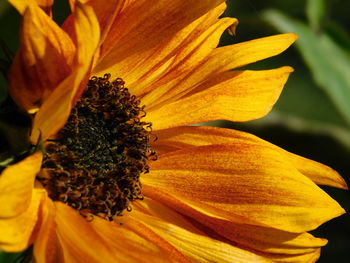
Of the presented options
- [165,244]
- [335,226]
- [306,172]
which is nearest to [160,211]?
[165,244]

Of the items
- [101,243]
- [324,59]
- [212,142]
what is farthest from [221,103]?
[324,59]

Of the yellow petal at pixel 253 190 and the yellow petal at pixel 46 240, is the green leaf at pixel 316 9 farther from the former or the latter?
the yellow petal at pixel 46 240

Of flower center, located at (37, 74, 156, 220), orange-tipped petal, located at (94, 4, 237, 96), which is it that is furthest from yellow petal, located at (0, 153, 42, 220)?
orange-tipped petal, located at (94, 4, 237, 96)

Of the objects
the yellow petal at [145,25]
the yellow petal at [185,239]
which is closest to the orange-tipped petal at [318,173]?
the yellow petal at [185,239]

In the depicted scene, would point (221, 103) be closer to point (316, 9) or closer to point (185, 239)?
point (185, 239)

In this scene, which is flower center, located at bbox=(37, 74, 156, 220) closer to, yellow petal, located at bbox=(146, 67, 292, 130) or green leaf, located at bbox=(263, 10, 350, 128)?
yellow petal, located at bbox=(146, 67, 292, 130)

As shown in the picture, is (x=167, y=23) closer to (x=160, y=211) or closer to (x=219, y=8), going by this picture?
(x=219, y=8)

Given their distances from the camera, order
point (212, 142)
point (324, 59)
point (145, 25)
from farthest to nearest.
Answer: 1. point (324, 59)
2. point (212, 142)
3. point (145, 25)
